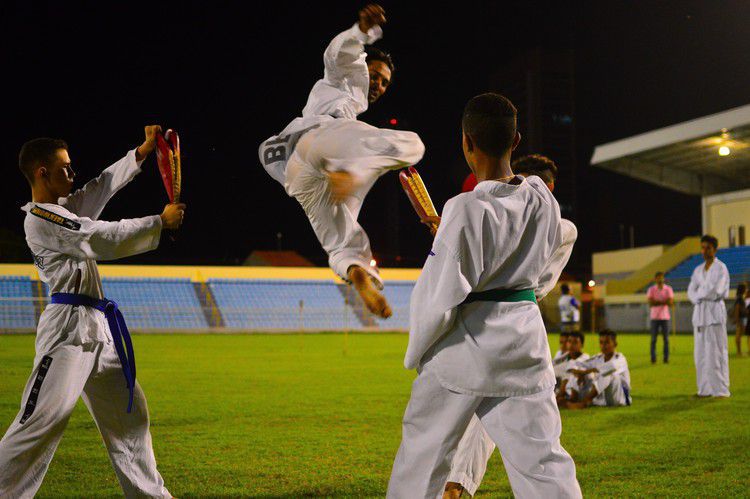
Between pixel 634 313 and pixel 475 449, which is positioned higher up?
pixel 475 449

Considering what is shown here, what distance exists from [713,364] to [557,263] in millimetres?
8632

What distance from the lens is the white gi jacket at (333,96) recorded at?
525 centimetres

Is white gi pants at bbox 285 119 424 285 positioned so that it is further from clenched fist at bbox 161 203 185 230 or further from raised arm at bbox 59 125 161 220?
raised arm at bbox 59 125 161 220

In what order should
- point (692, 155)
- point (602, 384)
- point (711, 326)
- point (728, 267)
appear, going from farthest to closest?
point (728, 267) < point (692, 155) < point (711, 326) < point (602, 384)

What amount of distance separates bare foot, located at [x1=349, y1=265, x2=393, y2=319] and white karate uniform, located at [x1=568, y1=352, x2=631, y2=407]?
7.55 meters

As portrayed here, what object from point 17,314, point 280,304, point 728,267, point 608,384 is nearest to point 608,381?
point 608,384

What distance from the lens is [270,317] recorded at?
136 ft

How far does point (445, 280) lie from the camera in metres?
3.52

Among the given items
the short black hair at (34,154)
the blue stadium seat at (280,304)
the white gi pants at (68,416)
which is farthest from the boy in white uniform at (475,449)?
the blue stadium seat at (280,304)

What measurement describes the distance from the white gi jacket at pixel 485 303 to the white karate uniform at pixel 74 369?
2172 millimetres

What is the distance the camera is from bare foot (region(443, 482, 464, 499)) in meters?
4.92

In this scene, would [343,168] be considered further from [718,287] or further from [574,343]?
[718,287]

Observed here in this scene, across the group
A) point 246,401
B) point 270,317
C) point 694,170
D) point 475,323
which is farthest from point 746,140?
point 475,323

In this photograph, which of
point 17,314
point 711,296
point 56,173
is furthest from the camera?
point 17,314
